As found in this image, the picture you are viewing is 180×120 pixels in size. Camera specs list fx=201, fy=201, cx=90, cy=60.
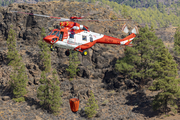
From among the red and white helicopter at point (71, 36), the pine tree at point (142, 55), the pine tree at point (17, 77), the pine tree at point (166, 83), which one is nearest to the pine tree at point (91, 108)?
the pine tree at point (142, 55)

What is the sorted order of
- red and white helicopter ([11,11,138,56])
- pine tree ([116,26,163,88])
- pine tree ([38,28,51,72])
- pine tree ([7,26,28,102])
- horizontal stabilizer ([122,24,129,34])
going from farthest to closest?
horizontal stabilizer ([122,24,129,34]), pine tree ([38,28,51,72]), pine tree ([116,26,163,88]), pine tree ([7,26,28,102]), red and white helicopter ([11,11,138,56])

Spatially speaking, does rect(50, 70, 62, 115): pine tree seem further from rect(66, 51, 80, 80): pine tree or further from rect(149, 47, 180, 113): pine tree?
rect(149, 47, 180, 113): pine tree

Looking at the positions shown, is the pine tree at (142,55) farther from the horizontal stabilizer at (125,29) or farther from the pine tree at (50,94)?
the pine tree at (50,94)

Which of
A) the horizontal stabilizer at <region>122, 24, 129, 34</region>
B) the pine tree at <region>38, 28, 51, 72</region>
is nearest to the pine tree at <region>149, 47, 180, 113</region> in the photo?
the horizontal stabilizer at <region>122, 24, 129, 34</region>

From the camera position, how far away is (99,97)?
163ft

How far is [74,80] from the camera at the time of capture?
169 ft

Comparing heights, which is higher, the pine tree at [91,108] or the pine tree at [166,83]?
the pine tree at [166,83]

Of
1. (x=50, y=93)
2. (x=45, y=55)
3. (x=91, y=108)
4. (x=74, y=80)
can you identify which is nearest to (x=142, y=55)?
(x=91, y=108)

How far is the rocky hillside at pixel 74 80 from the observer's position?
44.5 metres

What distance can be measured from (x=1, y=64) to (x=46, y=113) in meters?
17.2

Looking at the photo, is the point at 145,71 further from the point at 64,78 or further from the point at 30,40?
the point at 30,40

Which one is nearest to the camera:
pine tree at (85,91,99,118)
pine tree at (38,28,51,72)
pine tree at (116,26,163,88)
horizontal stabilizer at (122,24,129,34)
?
pine tree at (85,91,99,118)

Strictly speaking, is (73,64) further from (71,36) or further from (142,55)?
(71,36)

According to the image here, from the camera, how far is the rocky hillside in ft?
146
